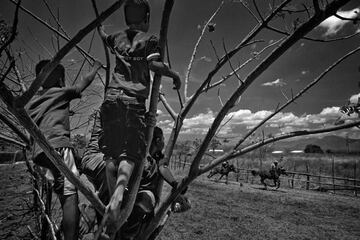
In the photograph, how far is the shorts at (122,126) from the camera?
1.38m

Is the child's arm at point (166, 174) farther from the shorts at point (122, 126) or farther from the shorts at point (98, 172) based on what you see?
the shorts at point (98, 172)

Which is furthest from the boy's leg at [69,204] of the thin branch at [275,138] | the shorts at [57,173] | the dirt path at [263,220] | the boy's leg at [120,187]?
the dirt path at [263,220]

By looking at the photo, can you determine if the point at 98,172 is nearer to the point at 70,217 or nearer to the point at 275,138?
the point at 70,217

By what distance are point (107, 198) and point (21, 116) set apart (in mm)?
990

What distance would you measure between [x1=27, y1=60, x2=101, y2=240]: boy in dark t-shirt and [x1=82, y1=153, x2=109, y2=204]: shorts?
4.1 inches

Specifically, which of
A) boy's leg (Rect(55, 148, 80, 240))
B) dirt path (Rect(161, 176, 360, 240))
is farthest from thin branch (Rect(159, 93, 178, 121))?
dirt path (Rect(161, 176, 360, 240))

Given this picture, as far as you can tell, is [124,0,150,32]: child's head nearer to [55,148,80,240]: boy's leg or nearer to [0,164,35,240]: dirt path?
[55,148,80,240]: boy's leg

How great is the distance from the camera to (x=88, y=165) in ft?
5.48

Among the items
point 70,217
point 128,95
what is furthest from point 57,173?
point 128,95

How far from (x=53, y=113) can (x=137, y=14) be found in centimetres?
103

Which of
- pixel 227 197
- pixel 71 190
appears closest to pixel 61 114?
pixel 71 190

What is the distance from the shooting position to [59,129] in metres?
1.77

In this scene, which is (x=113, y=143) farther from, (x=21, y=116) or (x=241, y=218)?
(x=241, y=218)

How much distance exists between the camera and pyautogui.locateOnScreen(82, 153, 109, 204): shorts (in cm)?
154
